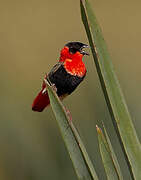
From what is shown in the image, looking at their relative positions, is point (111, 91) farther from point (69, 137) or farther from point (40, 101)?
point (40, 101)

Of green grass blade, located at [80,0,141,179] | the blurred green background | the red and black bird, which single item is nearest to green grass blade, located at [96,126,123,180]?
green grass blade, located at [80,0,141,179]

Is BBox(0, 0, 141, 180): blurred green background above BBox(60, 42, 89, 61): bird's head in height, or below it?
below

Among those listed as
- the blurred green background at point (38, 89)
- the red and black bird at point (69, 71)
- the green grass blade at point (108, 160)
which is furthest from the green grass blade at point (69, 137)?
the red and black bird at point (69, 71)

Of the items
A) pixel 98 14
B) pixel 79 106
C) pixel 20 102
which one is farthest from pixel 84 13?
pixel 98 14

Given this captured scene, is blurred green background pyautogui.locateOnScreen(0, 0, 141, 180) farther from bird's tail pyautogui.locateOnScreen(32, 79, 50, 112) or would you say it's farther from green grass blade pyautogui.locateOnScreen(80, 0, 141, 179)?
green grass blade pyautogui.locateOnScreen(80, 0, 141, 179)

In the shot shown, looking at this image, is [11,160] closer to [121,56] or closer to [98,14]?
[121,56]

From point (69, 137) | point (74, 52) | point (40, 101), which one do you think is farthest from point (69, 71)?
point (69, 137)
